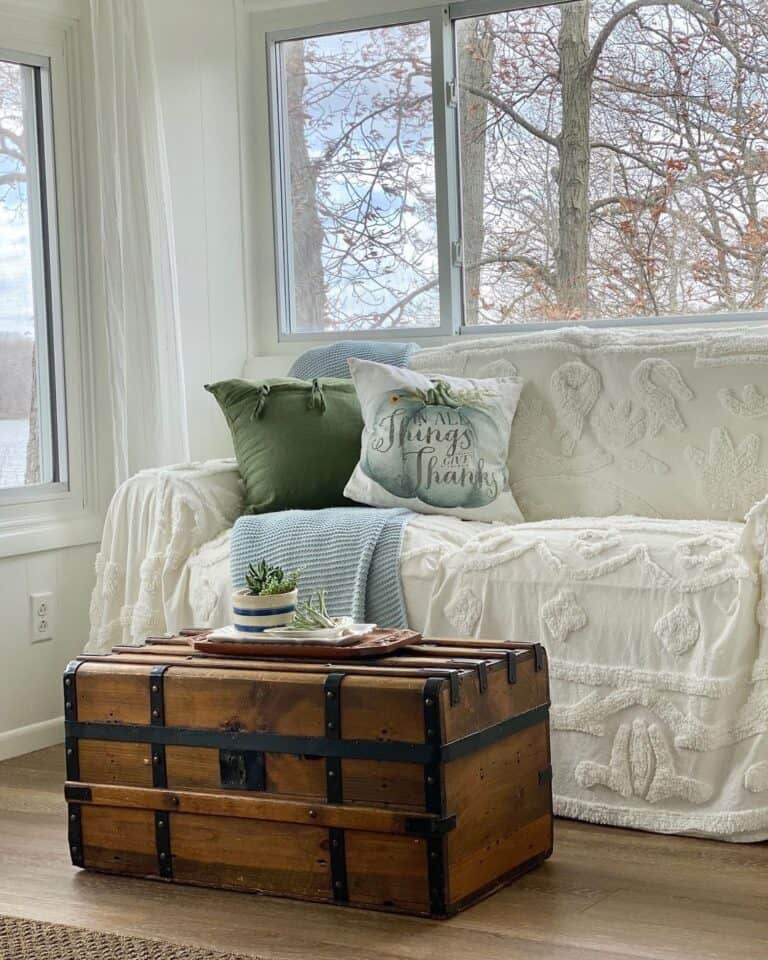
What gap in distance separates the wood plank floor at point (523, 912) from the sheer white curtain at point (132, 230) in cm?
Result: 140

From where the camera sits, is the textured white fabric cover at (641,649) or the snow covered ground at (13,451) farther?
the snow covered ground at (13,451)

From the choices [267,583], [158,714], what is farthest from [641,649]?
[158,714]

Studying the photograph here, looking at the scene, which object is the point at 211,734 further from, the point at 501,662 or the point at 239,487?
the point at 239,487

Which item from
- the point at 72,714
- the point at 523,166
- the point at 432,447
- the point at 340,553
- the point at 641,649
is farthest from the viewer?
the point at 523,166

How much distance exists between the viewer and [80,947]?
214 centimetres

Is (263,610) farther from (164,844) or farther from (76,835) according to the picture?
(76,835)

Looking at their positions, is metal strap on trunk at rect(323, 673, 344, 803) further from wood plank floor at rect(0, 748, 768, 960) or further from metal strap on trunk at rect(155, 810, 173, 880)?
metal strap on trunk at rect(155, 810, 173, 880)

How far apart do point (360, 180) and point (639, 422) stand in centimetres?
139

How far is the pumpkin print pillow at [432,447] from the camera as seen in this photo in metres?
3.27

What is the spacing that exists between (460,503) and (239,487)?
578mm

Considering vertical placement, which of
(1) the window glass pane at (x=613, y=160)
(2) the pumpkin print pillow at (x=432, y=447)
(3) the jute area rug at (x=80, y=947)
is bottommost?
(3) the jute area rug at (x=80, y=947)

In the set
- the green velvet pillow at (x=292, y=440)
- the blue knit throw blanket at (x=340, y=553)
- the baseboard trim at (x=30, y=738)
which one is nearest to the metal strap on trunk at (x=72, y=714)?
the blue knit throw blanket at (x=340, y=553)

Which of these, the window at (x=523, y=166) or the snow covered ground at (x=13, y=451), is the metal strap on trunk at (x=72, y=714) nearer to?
the snow covered ground at (x=13, y=451)

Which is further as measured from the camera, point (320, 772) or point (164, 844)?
point (164, 844)
